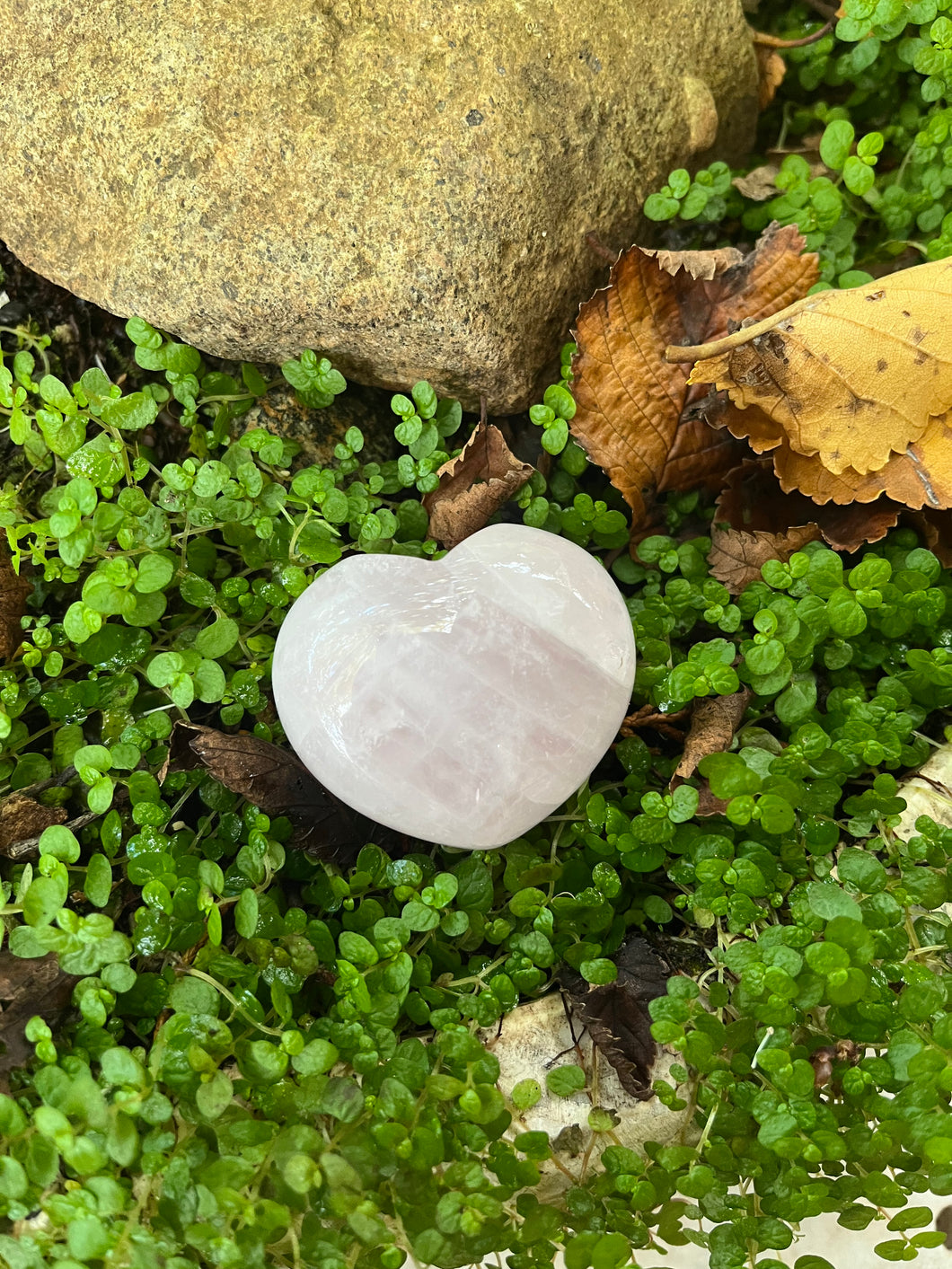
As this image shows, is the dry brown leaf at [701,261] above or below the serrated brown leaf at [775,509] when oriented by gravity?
above

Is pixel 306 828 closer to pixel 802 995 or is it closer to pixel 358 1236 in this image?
pixel 358 1236

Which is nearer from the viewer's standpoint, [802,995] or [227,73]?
[802,995]

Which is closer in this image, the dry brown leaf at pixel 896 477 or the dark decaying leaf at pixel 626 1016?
the dark decaying leaf at pixel 626 1016

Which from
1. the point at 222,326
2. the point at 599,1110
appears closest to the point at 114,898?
the point at 599,1110

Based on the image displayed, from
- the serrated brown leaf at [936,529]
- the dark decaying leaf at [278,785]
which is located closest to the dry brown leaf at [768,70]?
the serrated brown leaf at [936,529]

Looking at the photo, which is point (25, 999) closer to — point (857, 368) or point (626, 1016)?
point (626, 1016)

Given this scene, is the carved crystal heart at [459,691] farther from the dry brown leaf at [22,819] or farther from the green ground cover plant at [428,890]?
the dry brown leaf at [22,819]
